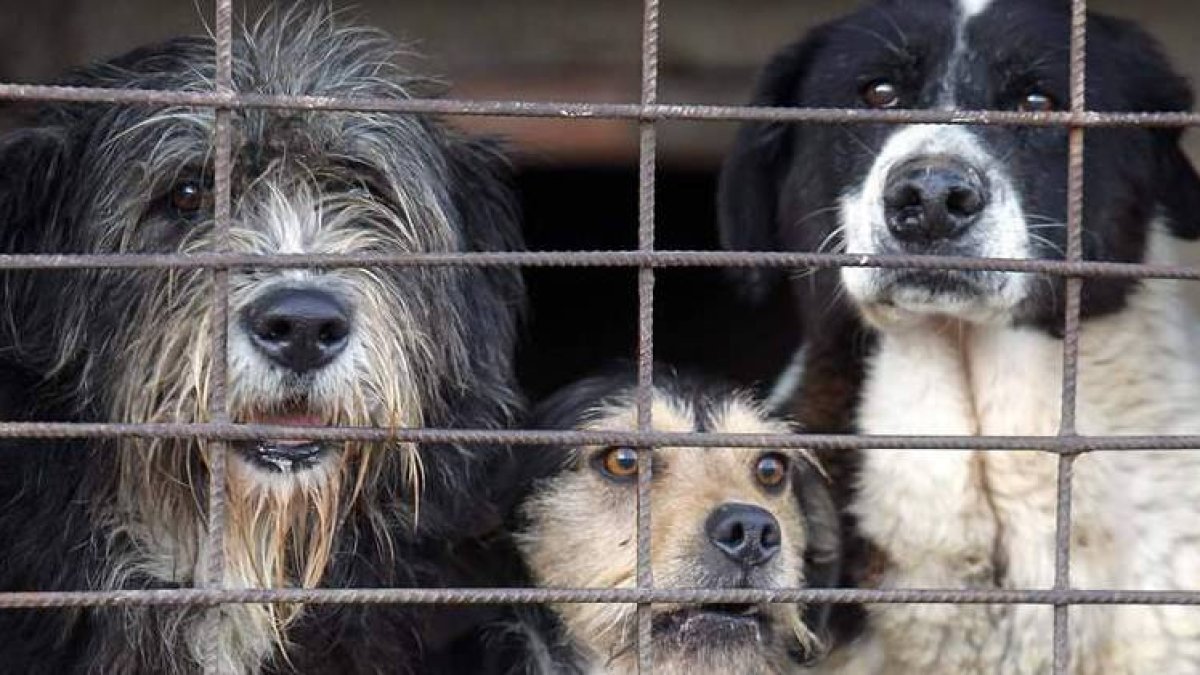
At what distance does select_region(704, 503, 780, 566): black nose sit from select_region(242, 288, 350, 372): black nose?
80cm

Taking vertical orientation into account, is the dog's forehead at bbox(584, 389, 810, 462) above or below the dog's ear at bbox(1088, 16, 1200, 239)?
below

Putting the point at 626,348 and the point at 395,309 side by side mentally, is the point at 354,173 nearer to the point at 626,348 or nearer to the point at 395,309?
the point at 395,309

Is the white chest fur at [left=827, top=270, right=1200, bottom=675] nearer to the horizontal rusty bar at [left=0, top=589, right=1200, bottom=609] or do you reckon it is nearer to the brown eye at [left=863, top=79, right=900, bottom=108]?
the brown eye at [left=863, top=79, right=900, bottom=108]

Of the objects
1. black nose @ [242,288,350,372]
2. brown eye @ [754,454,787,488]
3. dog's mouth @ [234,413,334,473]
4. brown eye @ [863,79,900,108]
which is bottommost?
brown eye @ [754,454,787,488]

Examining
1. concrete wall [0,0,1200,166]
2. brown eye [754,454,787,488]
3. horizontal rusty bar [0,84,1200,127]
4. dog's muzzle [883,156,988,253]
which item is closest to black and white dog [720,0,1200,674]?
dog's muzzle [883,156,988,253]

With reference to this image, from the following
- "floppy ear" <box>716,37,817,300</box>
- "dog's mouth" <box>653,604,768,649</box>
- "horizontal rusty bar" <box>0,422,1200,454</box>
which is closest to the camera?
"horizontal rusty bar" <box>0,422,1200,454</box>

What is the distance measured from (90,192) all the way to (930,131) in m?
1.49

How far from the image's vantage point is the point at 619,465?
3.86 m

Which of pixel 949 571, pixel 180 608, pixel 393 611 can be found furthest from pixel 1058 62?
pixel 180 608

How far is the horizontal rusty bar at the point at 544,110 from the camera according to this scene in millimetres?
2965

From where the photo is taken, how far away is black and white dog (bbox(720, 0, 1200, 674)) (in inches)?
147

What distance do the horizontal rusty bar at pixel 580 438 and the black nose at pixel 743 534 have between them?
1.77 ft

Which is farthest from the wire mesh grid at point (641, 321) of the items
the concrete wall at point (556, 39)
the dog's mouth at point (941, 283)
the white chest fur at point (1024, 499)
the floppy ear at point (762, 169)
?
the concrete wall at point (556, 39)

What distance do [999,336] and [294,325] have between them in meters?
1.44
